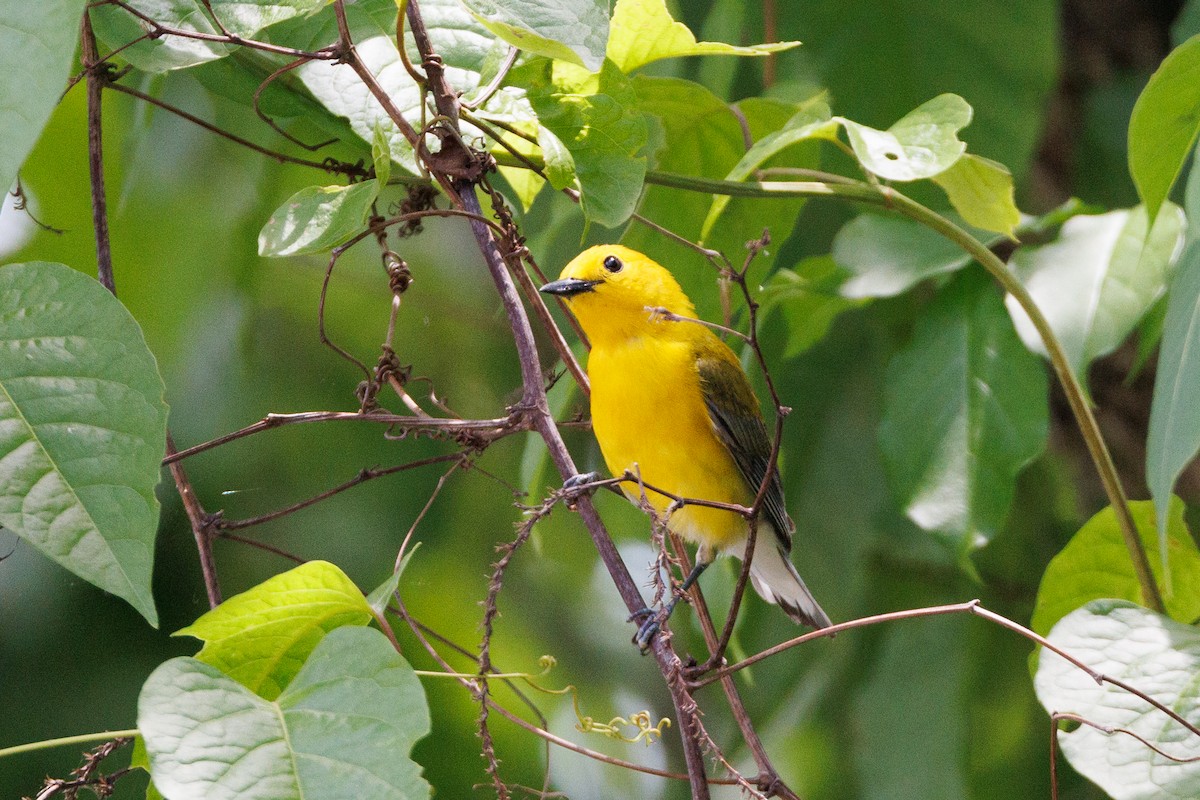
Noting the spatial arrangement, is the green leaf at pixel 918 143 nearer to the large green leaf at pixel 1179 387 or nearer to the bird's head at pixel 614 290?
the large green leaf at pixel 1179 387

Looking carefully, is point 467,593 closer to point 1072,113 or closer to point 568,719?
point 568,719

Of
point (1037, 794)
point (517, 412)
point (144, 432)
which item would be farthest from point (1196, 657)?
point (1037, 794)

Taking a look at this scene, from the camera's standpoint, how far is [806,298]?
6.47 ft

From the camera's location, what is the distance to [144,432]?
3.03 feet

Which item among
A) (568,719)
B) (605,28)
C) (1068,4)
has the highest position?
(605,28)

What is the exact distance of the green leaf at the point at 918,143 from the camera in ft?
3.98

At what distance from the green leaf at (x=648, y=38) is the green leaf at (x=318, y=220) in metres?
0.37

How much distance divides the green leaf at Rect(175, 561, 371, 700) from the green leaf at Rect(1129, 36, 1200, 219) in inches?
39.7

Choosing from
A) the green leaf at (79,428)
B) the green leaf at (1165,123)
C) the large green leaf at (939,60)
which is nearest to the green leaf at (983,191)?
the green leaf at (1165,123)

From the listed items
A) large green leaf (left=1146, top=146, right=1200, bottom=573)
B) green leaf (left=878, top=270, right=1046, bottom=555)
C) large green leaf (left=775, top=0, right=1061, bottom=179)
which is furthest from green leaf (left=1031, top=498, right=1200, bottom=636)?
large green leaf (left=775, top=0, right=1061, bottom=179)

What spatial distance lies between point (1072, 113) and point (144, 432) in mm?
2650

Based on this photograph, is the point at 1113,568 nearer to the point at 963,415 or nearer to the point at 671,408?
the point at 963,415

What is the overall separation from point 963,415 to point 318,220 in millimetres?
1143

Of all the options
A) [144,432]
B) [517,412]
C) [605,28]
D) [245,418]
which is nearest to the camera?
[144,432]
